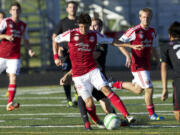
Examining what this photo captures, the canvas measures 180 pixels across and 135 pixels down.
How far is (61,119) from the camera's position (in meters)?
9.37

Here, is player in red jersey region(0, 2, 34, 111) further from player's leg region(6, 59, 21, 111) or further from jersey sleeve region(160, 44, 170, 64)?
jersey sleeve region(160, 44, 170, 64)

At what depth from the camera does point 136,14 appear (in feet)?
95.4

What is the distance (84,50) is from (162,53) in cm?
130

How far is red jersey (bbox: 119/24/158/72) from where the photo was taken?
9586 mm

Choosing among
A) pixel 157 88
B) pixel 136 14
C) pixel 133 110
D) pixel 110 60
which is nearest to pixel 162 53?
pixel 133 110

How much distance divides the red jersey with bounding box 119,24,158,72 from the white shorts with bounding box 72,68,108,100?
1.67m

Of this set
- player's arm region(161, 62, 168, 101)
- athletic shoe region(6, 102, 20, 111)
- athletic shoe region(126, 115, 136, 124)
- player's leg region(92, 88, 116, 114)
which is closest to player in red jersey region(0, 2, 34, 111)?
athletic shoe region(6, 102, 20, 111)

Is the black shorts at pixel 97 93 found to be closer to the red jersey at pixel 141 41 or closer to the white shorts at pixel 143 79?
the white shorts at pixel 143 79

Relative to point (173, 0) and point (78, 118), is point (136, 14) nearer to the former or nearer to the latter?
point (173, 0)

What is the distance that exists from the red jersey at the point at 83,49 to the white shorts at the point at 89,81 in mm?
73

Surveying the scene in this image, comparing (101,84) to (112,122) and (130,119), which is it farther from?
(130,119)

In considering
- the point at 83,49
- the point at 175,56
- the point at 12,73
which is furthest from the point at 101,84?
the point at 12,73

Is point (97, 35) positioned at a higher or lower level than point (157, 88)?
higher

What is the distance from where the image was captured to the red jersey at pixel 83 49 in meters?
8.15
